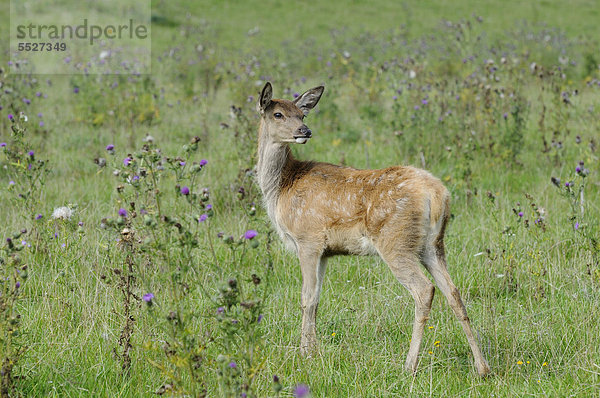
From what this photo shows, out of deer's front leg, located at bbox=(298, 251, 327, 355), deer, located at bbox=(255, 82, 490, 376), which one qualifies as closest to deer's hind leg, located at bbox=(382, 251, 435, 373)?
deer, located at bbox=(255, 82, 490, 376)

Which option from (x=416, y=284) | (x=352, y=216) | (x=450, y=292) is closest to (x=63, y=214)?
(x=352, y=216)

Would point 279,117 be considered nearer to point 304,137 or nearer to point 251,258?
point 304,137

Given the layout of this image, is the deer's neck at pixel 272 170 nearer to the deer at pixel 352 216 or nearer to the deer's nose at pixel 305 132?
the deer at pixel 352 216

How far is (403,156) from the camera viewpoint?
788cm

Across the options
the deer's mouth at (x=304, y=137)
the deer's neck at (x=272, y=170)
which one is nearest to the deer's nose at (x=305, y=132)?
the deer's mouth at (x=304, y=137)

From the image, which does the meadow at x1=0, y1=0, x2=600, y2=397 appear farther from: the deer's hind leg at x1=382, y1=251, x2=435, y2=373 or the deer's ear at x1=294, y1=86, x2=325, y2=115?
the deer's ear at x1=294, y1=86, x2=325, y2=115

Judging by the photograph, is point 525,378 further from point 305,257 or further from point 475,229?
point 475,229

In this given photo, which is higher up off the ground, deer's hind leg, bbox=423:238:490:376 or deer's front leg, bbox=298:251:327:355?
deer's hind leg, bbox=423:238:490:376

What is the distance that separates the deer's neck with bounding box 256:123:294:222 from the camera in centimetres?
483

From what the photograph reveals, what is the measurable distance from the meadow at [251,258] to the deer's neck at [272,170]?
0.33m

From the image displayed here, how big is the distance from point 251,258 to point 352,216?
148 cm

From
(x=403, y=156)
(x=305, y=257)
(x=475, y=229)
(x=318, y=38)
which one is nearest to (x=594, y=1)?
(x=318, y=38)

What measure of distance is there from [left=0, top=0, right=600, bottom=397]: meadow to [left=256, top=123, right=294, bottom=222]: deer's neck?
33 centimetres

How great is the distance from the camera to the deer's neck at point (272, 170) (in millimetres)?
4832
